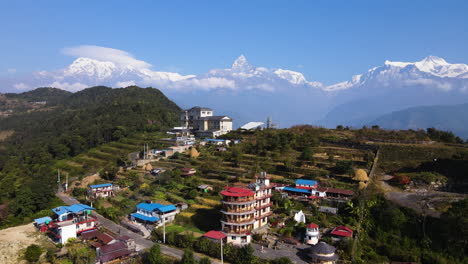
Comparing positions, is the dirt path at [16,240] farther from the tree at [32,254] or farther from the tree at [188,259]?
the tree at [188,259]

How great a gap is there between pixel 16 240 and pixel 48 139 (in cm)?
5258

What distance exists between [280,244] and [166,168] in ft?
80.3

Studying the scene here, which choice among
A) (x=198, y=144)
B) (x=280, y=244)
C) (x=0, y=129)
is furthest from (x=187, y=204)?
(x=0, y=129)

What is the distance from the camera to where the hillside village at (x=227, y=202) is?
88.9 feet

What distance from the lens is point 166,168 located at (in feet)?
155

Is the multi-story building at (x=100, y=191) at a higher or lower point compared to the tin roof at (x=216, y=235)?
higher

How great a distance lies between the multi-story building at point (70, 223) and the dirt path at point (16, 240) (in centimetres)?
144

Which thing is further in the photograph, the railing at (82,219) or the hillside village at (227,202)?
the railing at (82,219)

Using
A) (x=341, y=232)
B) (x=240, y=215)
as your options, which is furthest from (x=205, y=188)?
(x=341, y=232)

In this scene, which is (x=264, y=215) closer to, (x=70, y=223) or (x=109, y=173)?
(x=70, y=223)

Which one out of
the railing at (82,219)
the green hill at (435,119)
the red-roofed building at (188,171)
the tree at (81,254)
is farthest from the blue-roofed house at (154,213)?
the green hill at (435,119)

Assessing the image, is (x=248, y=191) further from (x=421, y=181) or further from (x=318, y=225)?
(x=421, y=181)

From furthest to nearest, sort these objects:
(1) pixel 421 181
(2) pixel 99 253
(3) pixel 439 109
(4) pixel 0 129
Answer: (3) pixel 439 109 < (4) pixel 0 129 < (1) pixel 421 181 < (2) pixel 99 253

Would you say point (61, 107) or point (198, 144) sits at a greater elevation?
point (61, 107)
